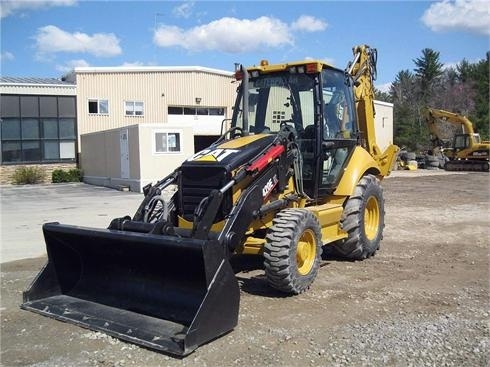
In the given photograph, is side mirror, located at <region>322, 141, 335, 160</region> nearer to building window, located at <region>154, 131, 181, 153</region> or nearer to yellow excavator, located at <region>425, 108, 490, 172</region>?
building window, located at <region>154, 131, 181, 153</region>

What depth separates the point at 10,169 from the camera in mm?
28344

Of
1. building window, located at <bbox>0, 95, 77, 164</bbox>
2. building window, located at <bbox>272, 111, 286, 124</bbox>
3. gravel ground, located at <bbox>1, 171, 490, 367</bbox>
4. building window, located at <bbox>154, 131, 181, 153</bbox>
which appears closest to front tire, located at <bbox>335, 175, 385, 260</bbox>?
gravel ground, located at <bbox>1, 171, 490, 367</bbox>

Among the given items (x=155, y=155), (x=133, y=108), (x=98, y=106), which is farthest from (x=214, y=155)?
(x=133, y=108)

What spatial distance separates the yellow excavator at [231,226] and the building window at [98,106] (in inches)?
956

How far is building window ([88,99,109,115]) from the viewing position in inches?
1193

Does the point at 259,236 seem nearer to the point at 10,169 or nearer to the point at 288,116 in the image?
the point at 288,116

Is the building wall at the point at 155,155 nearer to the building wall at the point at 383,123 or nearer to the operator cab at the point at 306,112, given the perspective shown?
the operator cab at the point at 306,112

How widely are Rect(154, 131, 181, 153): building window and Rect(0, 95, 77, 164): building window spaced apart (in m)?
10.2

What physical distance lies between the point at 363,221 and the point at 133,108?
2561cm

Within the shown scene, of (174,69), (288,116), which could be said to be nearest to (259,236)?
(288,116)

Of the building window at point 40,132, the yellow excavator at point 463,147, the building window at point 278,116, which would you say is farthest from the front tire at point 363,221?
the yellow excavator at point 463,147

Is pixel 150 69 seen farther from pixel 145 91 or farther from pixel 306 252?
pixel 306 252

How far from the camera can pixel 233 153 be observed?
6125mm

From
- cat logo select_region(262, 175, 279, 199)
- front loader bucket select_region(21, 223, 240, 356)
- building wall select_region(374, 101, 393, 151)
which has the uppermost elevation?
building wall select_region(374, 101, 393, 151)
